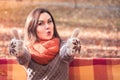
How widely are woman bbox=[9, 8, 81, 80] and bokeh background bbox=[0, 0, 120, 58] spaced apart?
0.16ft

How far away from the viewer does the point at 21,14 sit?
157 centimetres

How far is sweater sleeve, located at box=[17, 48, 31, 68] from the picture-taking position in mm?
Result: 1444

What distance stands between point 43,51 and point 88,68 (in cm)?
29

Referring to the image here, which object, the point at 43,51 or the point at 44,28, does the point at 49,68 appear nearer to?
the point at 43,51

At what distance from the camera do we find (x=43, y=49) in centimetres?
150

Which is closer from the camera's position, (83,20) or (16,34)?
(16,34)

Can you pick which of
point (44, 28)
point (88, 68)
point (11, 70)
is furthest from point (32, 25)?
point (88, 68)

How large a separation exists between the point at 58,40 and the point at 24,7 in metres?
0.30

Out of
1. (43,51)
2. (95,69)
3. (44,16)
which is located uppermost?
(44,16)

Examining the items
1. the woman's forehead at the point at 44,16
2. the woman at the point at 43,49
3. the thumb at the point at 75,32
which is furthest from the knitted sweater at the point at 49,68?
the woman's forehead at the point at 44,16

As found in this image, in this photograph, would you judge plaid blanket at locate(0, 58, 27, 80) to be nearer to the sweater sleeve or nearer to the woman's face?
the sweater sleeve

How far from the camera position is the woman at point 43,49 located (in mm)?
1458

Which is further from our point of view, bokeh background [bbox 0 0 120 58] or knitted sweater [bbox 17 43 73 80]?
bokeh background [bbox 0 0 120 58]

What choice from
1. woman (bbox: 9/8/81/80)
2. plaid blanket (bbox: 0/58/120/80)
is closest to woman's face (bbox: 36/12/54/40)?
woman (bbox: 9/8/81/80)
